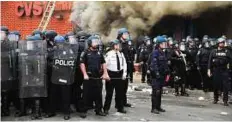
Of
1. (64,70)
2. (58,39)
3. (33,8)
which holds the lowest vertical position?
(64,70)

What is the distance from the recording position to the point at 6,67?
31.2ft

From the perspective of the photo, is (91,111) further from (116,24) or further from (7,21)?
(7,21)

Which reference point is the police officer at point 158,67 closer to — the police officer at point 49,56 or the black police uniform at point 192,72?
the police officer at point 49,56

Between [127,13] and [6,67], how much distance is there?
9774mm

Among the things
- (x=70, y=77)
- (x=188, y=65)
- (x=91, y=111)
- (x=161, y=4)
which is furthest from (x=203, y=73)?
(x=70, y=77)

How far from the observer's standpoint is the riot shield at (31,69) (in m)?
9.61

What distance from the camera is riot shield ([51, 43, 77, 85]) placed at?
→ 31.7 feet

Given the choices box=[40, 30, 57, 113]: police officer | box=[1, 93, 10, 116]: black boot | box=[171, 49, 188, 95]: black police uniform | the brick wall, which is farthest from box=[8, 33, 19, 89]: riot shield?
the brick wall

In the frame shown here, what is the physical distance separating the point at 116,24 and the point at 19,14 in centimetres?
492

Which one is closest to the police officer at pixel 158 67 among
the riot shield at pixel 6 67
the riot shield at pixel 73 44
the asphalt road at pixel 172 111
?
the asphalt road at pixel 172 111

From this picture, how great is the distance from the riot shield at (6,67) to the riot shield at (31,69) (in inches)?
7.2

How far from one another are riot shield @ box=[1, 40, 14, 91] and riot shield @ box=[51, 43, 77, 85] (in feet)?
2.57

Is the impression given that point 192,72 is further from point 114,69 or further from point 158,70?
point 114,69

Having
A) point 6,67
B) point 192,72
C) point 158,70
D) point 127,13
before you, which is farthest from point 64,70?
point 127,13
